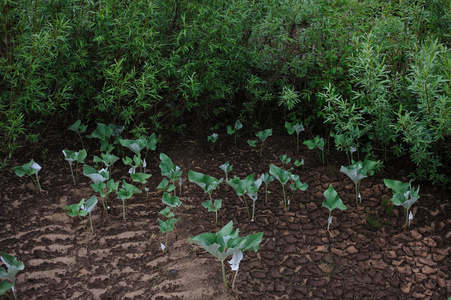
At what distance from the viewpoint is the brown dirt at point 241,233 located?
233cm

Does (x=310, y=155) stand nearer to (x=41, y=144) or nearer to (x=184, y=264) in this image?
(x=184, y=264)

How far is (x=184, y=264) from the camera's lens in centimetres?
246

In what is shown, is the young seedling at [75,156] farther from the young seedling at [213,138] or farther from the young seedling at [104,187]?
the young seedling at [213,138]

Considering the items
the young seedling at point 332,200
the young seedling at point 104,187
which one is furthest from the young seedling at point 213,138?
the young seedling at point 332,200

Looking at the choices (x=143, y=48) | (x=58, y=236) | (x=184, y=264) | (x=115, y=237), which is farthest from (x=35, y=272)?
(x=143, y=48)

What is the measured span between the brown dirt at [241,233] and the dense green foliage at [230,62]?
0.35m

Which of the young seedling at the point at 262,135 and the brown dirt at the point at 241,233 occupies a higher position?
the young seedling at the point at 262,135

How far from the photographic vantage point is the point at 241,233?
8.87 ft

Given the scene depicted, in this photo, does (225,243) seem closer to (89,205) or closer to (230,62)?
(89,205)

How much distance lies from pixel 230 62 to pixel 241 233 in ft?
4.33

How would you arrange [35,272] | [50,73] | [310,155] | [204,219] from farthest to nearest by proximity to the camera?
[310,155], [50,73], [204,219], [35,272]

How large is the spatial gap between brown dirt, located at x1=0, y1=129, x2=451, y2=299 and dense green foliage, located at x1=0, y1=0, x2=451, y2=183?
1.16 ft

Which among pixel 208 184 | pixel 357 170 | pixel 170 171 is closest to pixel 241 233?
pixel 208 184

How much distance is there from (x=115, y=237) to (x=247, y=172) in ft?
3.68
